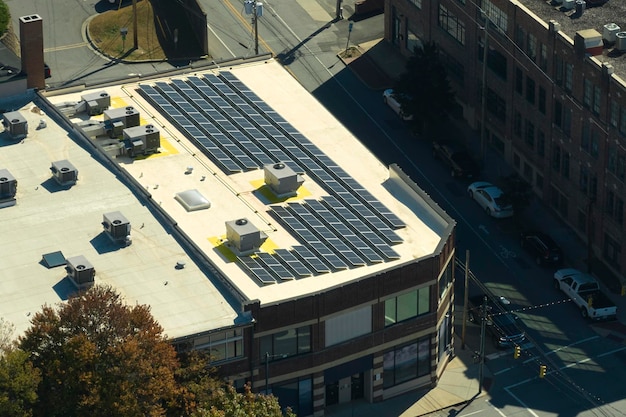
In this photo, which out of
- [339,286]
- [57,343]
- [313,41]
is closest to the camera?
[57,343]

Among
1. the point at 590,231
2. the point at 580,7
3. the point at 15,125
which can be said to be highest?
the point at 580,7

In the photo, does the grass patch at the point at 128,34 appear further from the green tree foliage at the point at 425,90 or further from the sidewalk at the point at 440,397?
the sidewalk at the point at 440,397

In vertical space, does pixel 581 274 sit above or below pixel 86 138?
below

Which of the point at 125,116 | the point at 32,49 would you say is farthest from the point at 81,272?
the point at 32,49

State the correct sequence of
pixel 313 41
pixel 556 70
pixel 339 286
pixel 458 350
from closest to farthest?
pixel 339 286
pixel 458 350
pixel 556 70
pixel 313 41

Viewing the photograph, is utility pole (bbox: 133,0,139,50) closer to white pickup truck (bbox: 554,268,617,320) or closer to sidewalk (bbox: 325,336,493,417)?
white pickup truck (bbox: 554,268,617,320)

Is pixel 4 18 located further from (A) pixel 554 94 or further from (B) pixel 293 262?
(B) pixel 293 262

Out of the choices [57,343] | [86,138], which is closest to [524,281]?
[86,138]

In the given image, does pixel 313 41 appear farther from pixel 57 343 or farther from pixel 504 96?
pixel 57 343
